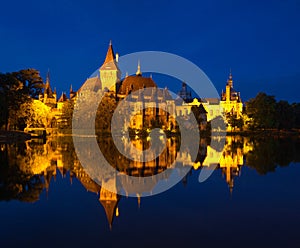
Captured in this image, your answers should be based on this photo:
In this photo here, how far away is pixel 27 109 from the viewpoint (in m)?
51.6

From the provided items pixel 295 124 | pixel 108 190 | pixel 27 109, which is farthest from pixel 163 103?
pixel 108 190

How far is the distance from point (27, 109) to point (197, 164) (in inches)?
1389

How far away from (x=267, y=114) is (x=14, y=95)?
57.9 metres

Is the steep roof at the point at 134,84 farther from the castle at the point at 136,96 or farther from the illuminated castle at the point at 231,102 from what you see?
the illuminated castle at the point at 231,102

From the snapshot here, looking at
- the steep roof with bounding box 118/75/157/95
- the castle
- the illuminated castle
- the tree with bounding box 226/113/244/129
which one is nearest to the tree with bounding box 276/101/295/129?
the tree with bounding box 226/113/244/129

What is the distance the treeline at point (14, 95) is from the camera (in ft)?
149

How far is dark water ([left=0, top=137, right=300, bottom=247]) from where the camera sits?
8.41 metres

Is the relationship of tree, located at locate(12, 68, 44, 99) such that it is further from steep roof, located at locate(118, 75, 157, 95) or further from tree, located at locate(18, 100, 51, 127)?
steep roof, located at locate(118, 75, 157, 95)

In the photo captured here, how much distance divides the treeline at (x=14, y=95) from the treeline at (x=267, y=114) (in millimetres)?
50375

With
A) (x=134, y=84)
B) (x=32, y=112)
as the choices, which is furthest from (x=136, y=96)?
(x=32, y=112)

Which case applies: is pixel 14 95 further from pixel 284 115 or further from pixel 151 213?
pixel 284 115

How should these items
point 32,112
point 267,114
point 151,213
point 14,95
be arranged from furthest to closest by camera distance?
point 267,114
point 32,112
point 14,95
point 151,213

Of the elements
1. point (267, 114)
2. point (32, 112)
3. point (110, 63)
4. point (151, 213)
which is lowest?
point (151, 213)

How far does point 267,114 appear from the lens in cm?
8512
